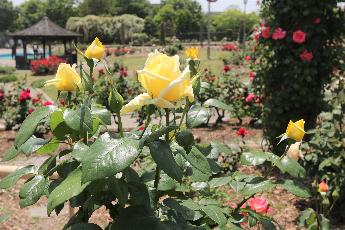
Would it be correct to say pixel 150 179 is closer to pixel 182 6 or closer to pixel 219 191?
pixel 219 191

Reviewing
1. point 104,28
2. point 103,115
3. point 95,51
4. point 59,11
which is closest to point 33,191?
point 103,115

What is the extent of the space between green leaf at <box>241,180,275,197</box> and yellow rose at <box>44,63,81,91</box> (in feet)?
1.85

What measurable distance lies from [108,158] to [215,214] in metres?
0.43

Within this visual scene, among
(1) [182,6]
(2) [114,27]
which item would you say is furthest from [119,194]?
(1) [182,6]

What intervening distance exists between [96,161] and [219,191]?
3.49m

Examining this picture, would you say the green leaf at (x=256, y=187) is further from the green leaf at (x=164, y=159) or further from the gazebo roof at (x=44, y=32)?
the gazebo roof at (x=44, y=32)

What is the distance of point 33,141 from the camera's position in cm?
127

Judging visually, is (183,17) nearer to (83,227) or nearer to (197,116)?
(197,116)

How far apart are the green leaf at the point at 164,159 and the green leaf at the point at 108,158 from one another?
3 cm

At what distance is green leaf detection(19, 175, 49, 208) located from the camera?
1142mm

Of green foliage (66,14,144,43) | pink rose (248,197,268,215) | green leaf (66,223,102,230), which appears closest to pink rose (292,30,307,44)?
pink rose (248,197,268,215)

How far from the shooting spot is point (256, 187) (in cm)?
131

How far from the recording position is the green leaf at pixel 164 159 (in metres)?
0.84

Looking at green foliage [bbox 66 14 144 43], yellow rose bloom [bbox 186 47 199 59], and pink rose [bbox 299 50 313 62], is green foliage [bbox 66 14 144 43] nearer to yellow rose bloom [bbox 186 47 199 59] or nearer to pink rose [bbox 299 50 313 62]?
pink rose [bbox 299 50 313 62]
